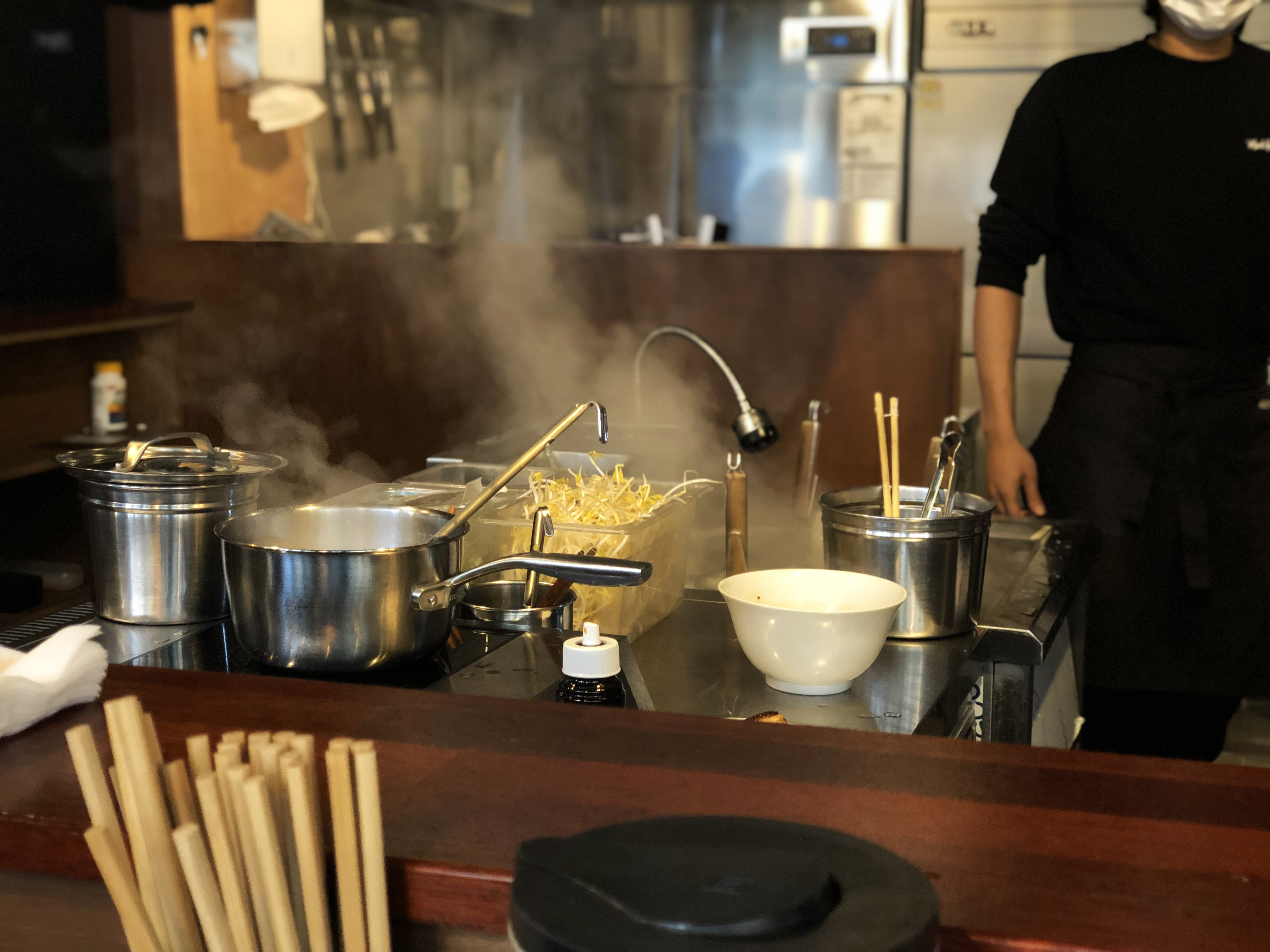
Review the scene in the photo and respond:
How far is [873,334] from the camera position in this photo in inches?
114

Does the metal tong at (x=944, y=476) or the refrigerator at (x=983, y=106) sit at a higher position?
the refrigerator at (x=983, y=106)

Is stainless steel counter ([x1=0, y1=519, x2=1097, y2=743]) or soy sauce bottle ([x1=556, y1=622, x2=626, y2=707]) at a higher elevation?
soy sauce bottle ([x1=556, y1=622, x2=626, y2=707])

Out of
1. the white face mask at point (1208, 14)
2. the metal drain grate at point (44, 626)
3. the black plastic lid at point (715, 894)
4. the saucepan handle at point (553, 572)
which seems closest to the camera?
the black plastic lid at point (715, 894)

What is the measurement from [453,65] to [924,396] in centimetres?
286

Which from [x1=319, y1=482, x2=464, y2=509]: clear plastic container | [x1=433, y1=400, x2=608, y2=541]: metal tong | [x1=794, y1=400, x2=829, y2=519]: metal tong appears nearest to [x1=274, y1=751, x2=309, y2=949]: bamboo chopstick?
[x1=433, y1=400, x2=608, y2=541]: metal tong

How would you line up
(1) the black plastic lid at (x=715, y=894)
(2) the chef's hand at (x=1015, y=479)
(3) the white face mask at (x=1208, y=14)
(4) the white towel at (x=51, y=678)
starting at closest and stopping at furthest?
(1) the black plastic lid at (x=715, y=894) → (4) the white towel at (x=51, y=678) → (3) the white face mask at (x=1208, y=14) → (2) the chef's hand at (x=1015, y=479)

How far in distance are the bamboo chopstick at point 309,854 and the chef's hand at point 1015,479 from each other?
1.94 m

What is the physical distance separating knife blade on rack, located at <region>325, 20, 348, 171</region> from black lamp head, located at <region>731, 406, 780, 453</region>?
9.39 feet

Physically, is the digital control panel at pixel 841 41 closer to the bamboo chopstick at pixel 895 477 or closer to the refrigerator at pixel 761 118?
the refrigerator at pixel 761 118

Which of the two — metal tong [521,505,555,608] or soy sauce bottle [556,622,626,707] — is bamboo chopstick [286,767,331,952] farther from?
metal tong [521,505,555,608]

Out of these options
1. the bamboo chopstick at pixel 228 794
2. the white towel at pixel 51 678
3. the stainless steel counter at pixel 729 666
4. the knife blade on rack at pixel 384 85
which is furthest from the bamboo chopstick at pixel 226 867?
the knife blade on rack at pixel 384 85

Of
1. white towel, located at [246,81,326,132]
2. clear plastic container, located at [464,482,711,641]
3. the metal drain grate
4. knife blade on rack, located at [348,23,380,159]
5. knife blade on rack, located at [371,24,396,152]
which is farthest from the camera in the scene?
knife blade on rack, located at [371,24,396,152]

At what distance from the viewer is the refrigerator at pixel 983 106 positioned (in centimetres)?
404

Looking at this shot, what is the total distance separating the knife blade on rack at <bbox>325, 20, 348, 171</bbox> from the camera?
4.29 meters
